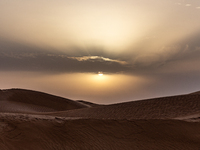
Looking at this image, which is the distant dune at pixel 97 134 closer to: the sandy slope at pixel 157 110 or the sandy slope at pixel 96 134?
the sandy slope at pixel 96 134

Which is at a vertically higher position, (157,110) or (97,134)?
(157,110)

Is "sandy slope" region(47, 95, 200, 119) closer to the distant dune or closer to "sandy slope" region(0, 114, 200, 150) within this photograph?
the distant dune

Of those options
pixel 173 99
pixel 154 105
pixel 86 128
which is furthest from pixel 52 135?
pixel 173 99

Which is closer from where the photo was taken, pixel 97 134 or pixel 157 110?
pixel 97 134

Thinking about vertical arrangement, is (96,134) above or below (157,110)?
below

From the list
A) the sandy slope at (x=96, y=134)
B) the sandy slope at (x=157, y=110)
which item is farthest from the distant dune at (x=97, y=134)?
the sandy slope at (x=157, y=110)

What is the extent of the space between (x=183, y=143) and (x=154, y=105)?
19.2 ft

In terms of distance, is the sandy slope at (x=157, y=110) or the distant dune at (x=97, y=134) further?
the sandy slope at (x=157, y=110)

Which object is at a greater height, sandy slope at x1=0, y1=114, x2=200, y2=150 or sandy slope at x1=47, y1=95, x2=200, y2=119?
sandy slope at x1=47, y1=95, x2=200, y2=119

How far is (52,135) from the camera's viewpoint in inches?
233

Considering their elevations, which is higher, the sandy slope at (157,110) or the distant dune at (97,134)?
the sandy slope at (157,110)

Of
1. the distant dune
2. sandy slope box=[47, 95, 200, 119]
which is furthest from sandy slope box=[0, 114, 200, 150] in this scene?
sandy slope box=[47, 95, 200, 119]

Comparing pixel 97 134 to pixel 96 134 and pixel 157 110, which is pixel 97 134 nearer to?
pixel 96 134

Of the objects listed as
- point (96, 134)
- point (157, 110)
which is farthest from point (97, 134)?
point (157, 110)
